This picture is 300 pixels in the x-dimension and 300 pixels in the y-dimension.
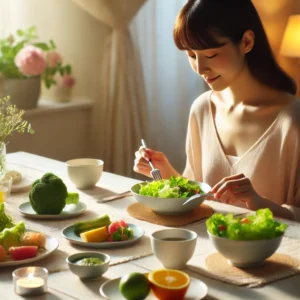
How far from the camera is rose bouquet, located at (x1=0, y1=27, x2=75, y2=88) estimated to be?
10.5 feet

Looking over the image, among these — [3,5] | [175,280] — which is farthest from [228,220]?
[3,5]

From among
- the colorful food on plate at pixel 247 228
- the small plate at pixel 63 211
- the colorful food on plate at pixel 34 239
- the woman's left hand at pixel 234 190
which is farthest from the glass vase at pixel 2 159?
the colorful food on plate at pixel 247 228

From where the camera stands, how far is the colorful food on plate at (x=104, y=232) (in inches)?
61.8

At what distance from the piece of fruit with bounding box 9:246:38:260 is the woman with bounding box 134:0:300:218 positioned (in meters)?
0.75

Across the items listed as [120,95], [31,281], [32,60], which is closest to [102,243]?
[31,281]

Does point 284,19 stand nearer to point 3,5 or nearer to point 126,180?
point 3,5

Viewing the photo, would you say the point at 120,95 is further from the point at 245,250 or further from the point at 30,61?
the point at 245,250

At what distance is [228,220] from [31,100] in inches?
82.9

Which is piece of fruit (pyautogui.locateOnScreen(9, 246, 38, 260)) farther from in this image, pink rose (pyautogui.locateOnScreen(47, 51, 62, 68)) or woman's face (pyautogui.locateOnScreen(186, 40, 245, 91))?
pink rose (pyautogui.locateOnScreen(47, 51, 62, 68))

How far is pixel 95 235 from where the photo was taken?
1.57 m

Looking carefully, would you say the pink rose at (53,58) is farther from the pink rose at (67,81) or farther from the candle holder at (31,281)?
the candle holder at (31,281)

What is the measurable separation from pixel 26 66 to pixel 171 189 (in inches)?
63.2

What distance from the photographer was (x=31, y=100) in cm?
336

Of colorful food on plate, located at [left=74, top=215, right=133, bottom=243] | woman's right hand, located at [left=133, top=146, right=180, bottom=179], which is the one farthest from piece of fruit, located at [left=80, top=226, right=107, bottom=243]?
woman's right hand, located at [left=133, top=146, right=180, bottom=179]
